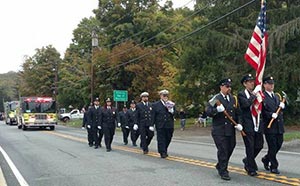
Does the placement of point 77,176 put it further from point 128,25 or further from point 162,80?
point 128,25

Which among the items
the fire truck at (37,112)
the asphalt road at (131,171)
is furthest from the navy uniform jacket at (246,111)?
the fire truck at (37,112)

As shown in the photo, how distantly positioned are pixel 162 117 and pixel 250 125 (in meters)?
4.26

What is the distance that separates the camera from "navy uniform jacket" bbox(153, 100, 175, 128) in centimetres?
1255

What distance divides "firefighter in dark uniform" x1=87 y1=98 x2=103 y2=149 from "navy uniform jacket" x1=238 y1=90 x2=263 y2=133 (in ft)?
27.3

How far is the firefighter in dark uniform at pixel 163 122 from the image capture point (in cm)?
1251

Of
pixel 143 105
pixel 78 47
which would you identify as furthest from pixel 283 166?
pixel 78 47

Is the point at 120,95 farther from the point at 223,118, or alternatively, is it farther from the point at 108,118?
the point at 223,118

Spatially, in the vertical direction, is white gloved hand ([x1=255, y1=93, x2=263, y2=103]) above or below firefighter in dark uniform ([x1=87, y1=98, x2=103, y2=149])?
above

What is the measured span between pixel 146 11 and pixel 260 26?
37.3m

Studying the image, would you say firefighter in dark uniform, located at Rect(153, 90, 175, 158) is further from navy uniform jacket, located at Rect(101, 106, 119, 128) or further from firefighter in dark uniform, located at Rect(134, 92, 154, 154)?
navy uniform jacket, located at Rect(101, 106, 119, 128)

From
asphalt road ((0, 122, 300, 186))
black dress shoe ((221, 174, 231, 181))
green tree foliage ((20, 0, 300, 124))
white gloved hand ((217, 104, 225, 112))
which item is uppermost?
green tree foliage ((20, 0, 300, 124))

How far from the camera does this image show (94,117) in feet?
57.5

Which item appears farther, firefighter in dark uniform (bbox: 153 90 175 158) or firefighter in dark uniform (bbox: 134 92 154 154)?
firefighter in dark uniform (bbox: 134 92 154 154)

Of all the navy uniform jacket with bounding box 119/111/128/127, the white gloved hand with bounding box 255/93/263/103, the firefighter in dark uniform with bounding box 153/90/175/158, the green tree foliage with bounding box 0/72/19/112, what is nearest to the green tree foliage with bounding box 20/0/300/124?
the navy uniform jacket with bounding box 119/111/128/127
